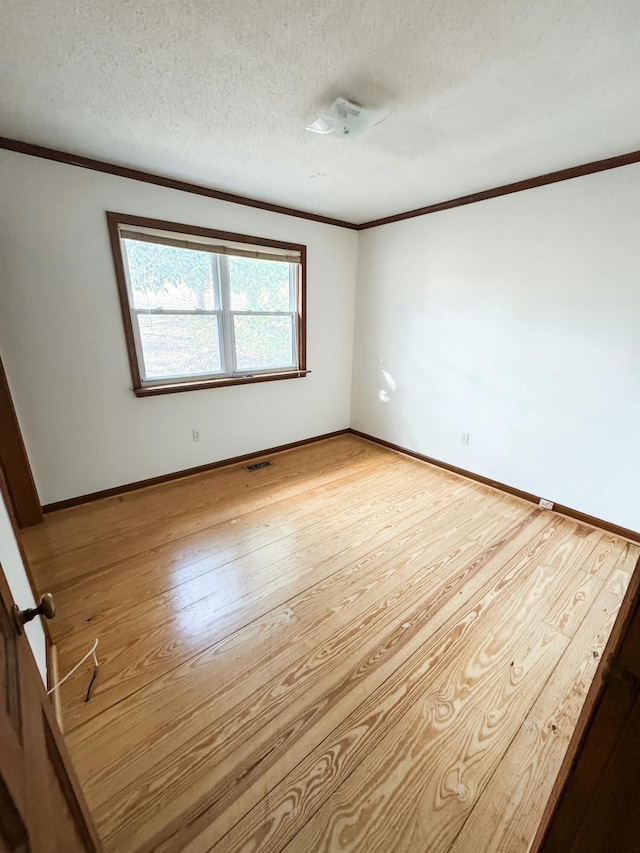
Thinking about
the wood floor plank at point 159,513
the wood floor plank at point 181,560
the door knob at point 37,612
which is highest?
the door knob at point 37,612

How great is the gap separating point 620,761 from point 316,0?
1.96m

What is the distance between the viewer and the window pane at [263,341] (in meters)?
3.15

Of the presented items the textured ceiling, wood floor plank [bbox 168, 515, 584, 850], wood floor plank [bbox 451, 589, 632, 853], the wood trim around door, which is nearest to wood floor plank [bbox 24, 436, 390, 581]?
the wood trim around door

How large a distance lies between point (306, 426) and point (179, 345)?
160 centimetres

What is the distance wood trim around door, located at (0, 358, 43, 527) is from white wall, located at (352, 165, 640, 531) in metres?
3.13

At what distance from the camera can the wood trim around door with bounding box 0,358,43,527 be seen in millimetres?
2119

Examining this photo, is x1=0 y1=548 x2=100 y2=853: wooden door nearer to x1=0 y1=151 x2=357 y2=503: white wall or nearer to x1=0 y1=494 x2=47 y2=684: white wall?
x1=0 y1=494 x2=47 y2=684: white wall

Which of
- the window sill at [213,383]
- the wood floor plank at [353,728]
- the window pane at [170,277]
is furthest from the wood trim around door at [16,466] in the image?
the wood floor plank at [353,728]

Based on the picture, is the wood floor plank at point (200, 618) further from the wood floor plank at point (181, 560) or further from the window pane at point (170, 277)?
the window pane at point (170, 277)

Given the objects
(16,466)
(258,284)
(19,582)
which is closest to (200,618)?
(19,582)

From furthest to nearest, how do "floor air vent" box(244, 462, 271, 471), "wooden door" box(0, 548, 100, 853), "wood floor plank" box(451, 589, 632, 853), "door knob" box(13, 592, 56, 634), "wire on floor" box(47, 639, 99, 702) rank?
"floor air vent" box(244, 462, 271, 471) < "wire on floor" box(47, 639, 99, 702) < "wood floor plank" box(451, 589, 632, 853) < "door knob" box(13, 592, 56, 634) < "wooden door" box(0, 548, 100, 853)

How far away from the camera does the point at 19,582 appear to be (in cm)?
119

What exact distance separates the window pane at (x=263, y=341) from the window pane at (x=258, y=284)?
0.38 ft

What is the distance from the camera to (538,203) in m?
2.38
